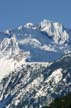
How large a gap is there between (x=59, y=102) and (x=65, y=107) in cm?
485

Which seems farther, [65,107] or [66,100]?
[66,100]

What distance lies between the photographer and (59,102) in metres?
85.1

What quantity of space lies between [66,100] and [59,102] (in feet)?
5.28

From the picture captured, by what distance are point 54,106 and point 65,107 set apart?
385 centimetres

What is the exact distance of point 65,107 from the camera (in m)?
80.2

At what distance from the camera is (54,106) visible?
275 feet

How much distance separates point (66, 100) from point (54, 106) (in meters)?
3.04

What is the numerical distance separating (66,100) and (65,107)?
609 centimetres

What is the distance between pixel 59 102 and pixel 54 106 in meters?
1.45
